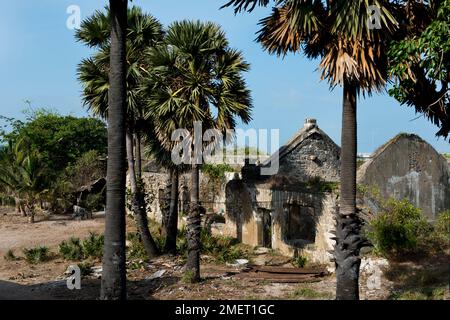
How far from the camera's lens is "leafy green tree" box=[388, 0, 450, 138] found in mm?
8547

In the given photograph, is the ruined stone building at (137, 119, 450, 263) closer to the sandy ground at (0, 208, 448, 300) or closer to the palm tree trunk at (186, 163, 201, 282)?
the sandy ground at (0, 208, 448, 300)

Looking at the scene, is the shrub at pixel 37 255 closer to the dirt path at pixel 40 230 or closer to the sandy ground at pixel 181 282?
the sandy ground at pixel 181 282

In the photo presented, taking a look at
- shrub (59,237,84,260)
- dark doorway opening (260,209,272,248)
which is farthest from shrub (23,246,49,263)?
dark doorway opening (260,209,272,248)

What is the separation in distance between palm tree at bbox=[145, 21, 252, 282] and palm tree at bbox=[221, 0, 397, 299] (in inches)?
183

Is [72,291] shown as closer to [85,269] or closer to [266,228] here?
[85,269]

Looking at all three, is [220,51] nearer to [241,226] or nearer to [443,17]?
[443,17]

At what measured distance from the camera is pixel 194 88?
13742 millimetres

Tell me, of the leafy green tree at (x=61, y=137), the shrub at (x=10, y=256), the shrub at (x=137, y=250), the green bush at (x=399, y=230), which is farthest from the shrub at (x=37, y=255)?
the leafy green tree at (x=61, y=137)

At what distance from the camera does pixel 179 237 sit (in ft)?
65.2

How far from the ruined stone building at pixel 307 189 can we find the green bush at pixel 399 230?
1345 millimetres

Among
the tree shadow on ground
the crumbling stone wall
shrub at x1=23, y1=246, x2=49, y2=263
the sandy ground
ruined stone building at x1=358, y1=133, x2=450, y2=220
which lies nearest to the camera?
the sandy ground

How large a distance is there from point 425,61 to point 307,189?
810 centimetres

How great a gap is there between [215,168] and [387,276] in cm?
→ 1111

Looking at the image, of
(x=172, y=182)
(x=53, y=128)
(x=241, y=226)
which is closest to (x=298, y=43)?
(x=172, y=182)
